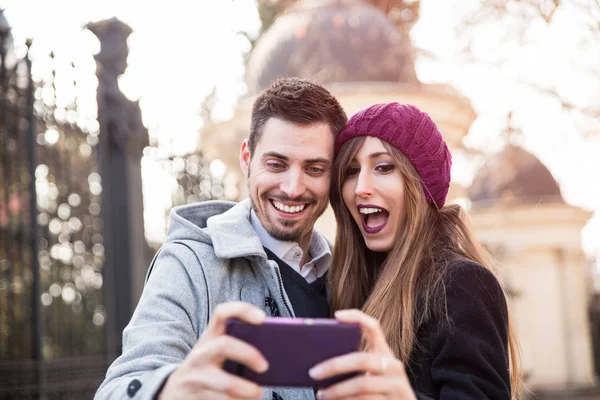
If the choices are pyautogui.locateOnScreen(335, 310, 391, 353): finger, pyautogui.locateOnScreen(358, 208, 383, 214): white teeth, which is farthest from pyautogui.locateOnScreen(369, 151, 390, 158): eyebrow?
pyautogui.locateOnScreen(335, 310, 391, 353): finger

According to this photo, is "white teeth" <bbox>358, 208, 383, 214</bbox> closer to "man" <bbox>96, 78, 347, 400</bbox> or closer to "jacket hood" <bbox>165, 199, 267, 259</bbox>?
"man" <bbox>96, 78, 347, 400</bbox>

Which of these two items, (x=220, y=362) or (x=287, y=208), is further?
(x=287, y=208)

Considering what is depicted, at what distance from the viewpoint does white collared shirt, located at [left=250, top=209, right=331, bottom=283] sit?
10.2 ft

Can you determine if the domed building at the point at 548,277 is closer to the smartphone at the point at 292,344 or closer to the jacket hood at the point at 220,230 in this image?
the jacket hood at the point at 220,230

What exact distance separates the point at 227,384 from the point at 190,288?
97cm

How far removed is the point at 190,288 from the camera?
8.79 feet

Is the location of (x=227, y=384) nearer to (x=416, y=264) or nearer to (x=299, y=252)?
(x=416, y=264)

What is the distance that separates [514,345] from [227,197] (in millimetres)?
5604

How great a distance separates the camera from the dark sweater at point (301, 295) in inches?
118

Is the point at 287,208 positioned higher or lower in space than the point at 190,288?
higher

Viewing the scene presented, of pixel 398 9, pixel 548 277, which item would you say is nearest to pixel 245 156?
pixel 398 9

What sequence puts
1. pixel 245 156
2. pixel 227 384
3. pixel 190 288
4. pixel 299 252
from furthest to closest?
pixel 245 156
pixel 299 252
pixel 190 288
pixel 227 384

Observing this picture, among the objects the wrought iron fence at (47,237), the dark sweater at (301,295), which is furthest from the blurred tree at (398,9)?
the dark sweater at (301,295)

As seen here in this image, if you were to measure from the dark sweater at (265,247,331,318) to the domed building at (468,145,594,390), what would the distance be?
11.7 meters
